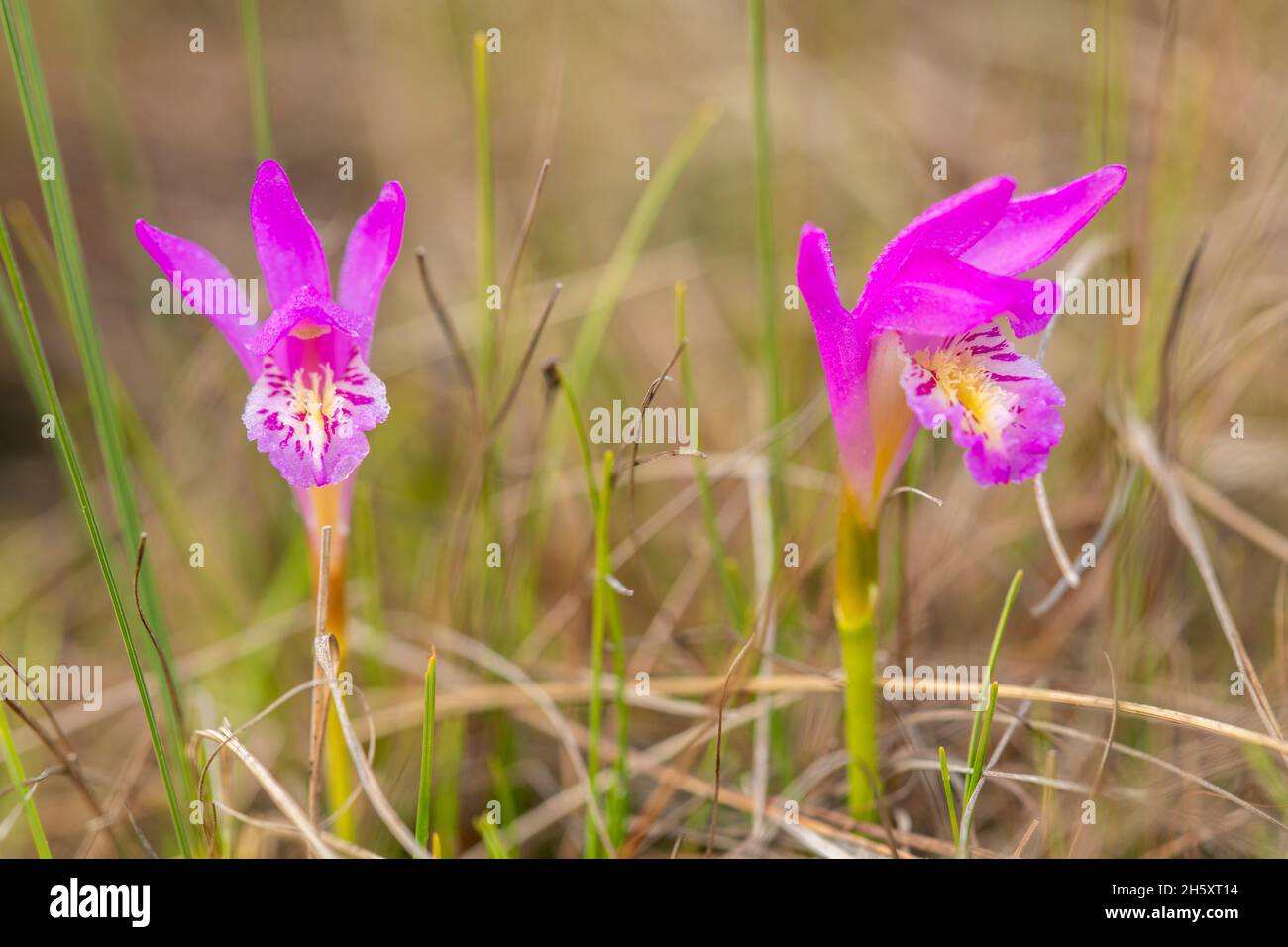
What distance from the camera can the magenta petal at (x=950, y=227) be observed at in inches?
45.1

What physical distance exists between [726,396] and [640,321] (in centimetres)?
37

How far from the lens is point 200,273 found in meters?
1.29

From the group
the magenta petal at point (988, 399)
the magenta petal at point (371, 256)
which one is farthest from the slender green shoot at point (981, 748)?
the magenta petal at point (371, 256)

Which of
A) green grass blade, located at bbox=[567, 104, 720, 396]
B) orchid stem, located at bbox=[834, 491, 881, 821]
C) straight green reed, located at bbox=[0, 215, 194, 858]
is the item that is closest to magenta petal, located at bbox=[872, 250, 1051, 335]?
orchid stem, located at bbox=[834, 491, 881, 821]

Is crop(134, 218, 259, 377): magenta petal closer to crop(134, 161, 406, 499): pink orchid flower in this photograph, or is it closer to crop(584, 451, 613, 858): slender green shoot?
crop(134, 161, 406, 499): pink orchid flower

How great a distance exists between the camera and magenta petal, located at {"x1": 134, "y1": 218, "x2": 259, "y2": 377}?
125 cm

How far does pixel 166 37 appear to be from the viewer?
12.2 ft

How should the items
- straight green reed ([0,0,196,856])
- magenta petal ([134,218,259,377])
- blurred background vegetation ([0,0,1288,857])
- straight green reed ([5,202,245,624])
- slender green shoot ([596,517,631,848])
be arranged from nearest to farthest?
magenta petal ([134,218,259,377]) → straight green reed ([0,0,196,856]) → slender green shoot ([596,517,631,848]) → blurred background vegetation ([0,0,1288,857]) → straight green reed ([5,202,245,624])

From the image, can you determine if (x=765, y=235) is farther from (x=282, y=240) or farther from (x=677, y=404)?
(x=677, y=404)

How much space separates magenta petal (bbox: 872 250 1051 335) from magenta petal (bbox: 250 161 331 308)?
2.14ft

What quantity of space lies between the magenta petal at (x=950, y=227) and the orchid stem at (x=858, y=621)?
11.0 inches

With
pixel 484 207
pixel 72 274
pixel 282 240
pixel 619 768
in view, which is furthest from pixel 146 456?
pixel 619 768

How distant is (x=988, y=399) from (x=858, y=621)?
32 centimetres
